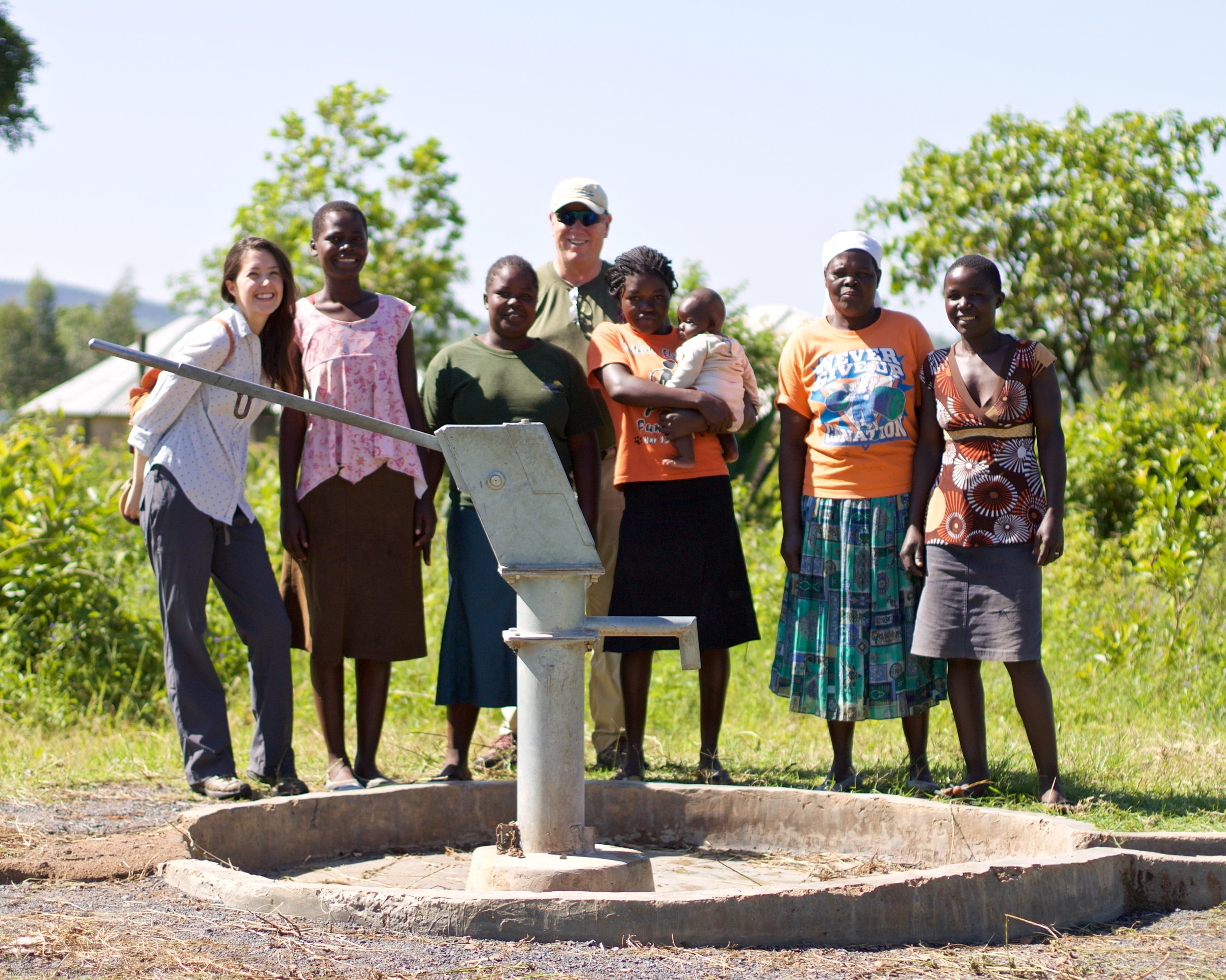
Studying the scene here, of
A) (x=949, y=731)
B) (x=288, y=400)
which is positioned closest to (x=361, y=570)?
(x=288, y=400)

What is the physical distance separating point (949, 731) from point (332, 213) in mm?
3151

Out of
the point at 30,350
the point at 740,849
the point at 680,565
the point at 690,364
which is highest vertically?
the point at 30,350

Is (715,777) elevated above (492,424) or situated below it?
below

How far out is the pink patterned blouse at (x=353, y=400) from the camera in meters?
4.04

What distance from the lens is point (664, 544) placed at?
4160mm

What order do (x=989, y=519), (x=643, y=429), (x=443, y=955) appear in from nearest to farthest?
(x=443, y=955)
(x=989, y=519)
(x=643, y=429)

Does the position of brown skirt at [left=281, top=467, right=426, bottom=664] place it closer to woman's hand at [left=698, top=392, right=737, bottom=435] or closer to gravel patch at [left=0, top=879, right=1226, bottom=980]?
woman's hand at [left=698, top=392, right=737, bottom=435]

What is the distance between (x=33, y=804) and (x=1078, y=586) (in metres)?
5.14

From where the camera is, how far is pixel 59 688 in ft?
19.2

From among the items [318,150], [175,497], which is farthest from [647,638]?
[318,150]

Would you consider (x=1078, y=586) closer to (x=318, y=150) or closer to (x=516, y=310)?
(x=516, y=310)

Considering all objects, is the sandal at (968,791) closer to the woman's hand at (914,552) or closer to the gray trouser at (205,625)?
the woman's hand at (914,552)

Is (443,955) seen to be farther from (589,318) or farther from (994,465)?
(589,318)

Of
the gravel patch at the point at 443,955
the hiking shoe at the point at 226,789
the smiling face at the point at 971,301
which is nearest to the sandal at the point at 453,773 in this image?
the hiking shoe at the point at 226,789
